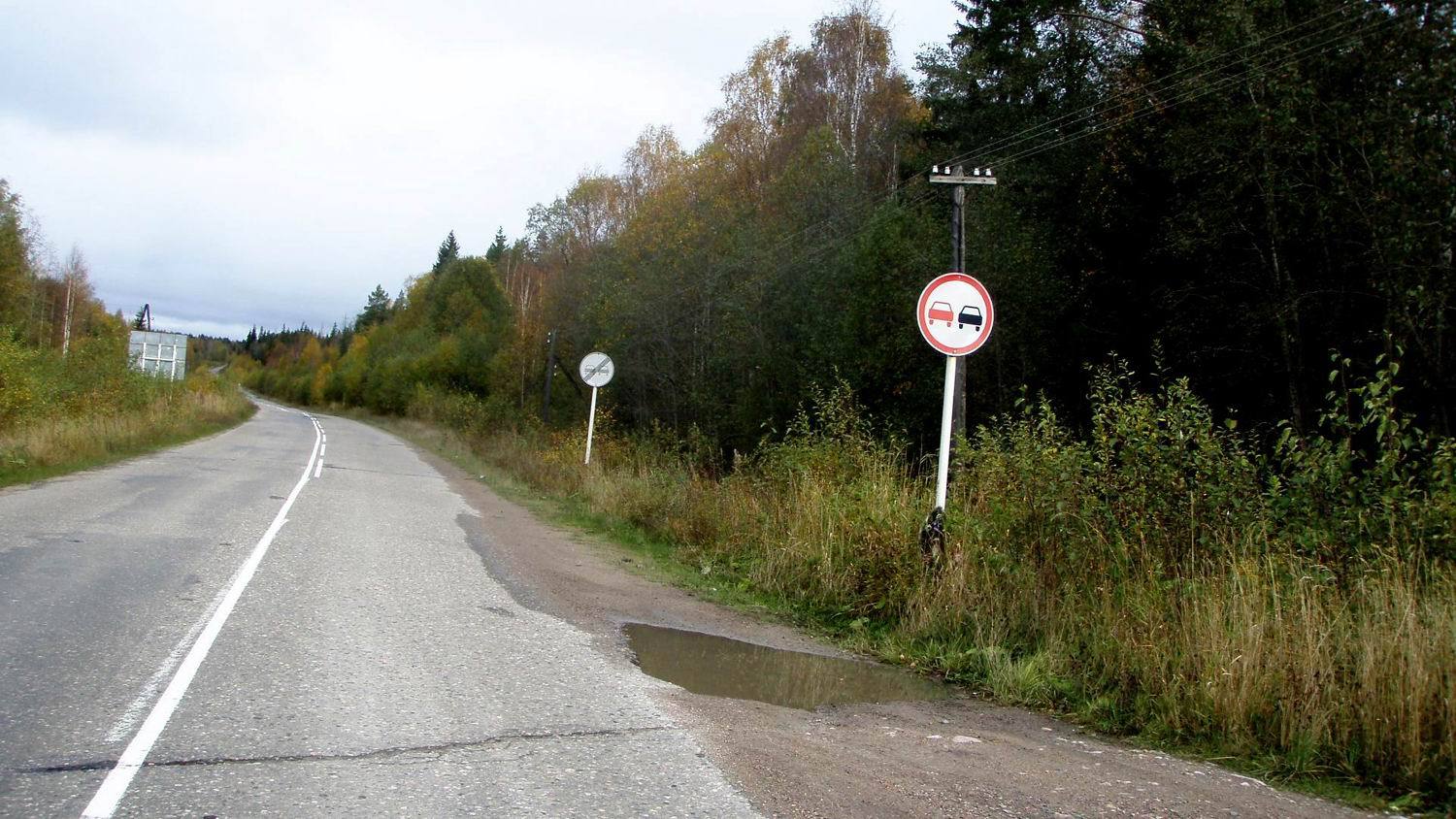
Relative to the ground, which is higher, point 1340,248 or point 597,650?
point 1340,248

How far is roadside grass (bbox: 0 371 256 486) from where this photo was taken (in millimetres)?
16750

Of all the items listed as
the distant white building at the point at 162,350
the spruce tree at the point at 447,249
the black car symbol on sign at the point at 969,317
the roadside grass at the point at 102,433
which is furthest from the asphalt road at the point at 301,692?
the spruce tree at the point at 447,249

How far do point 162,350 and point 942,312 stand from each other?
1727 inches

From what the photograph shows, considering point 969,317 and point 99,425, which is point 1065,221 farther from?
point 99,425

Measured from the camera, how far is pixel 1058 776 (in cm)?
Answer: 462

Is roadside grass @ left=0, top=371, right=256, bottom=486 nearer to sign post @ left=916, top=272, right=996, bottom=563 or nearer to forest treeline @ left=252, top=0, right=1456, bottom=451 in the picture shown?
forest treeline @ left=252, top=0, right=1456, bottom=451

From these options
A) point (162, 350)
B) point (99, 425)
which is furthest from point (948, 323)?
point (162, 350)

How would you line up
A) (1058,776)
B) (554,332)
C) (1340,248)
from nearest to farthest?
1. (1058,776)
2. (1340,248)
3. (554,332)

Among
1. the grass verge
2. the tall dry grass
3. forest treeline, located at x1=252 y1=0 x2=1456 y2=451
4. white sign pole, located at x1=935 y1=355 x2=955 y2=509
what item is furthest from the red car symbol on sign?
the tall dry grass

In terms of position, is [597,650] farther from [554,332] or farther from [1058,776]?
[554,332]

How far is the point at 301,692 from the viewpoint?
5.27 metres

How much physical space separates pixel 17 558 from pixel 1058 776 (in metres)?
8.85

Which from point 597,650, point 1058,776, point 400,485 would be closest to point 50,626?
A: point 597,650

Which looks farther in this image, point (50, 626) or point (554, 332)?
point (554, 332)
